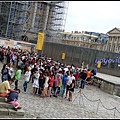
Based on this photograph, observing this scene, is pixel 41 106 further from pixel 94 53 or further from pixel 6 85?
pixel 94 53

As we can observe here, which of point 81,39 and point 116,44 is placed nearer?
point 116,44

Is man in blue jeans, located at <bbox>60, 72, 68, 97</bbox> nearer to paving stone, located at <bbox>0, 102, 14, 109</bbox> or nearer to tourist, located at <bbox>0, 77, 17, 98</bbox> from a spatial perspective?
tourist, located at <bbox>0, 77, 17, 98</bbox>

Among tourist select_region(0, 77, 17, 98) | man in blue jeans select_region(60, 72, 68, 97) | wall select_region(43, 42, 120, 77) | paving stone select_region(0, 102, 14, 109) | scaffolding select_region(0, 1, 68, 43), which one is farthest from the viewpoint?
scaffolding select_region(0, 1, 68, 43)

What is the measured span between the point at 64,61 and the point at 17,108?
29.7 metres

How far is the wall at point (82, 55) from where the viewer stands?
32.1 meters

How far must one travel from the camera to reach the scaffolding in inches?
2128

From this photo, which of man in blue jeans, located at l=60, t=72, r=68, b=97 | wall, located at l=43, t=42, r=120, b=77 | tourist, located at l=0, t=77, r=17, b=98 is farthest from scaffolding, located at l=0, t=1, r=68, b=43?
tourist, located at l=0, t=77, r=17, b=98

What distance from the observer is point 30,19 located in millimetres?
67188

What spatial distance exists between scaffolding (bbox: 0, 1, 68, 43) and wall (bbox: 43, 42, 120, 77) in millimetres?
12189

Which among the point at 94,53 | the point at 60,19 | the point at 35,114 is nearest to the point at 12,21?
the point at 60,19

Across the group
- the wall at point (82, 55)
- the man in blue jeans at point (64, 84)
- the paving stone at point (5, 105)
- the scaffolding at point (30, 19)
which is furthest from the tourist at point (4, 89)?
the scaffolding at point (30, 19)

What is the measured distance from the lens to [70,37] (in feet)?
436

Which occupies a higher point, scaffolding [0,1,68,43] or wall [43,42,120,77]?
scaffolding [0,1,68,43]

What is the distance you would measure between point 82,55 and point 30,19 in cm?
3428
